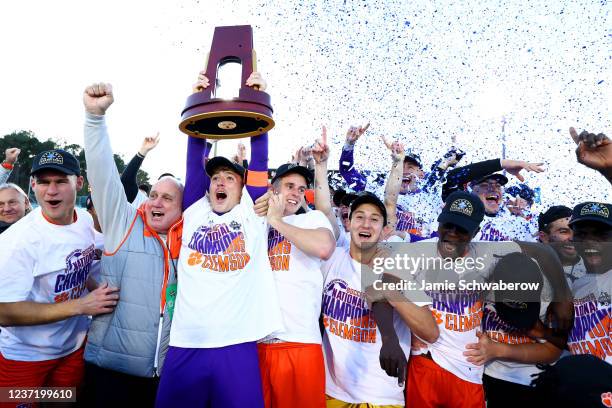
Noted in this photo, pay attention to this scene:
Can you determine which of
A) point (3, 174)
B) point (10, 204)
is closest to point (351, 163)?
point (10, 204)

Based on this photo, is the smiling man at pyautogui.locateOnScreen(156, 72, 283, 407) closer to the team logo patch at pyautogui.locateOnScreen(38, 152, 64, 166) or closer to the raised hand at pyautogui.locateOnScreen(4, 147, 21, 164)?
the team logo patch at pyautogui.locateOnScreen(38, 152, 64, 166)

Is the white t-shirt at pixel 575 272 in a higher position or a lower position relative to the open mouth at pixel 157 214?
lower

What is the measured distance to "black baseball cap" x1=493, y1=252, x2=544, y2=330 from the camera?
290 cm

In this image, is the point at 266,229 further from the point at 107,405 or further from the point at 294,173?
the point at 107,405

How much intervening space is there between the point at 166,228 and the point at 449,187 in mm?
3575

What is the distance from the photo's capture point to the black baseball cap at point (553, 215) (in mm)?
4270

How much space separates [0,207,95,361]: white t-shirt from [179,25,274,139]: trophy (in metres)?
1.44

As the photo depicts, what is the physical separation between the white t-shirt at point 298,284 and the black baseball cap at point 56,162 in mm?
1843

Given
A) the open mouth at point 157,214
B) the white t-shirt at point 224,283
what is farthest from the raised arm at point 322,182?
the open mouth at point 157,214

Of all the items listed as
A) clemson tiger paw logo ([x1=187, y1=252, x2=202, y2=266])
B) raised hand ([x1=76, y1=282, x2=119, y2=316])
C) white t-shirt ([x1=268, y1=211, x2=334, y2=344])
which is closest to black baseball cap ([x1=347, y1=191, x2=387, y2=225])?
white t-shirt ([x1=268, y1=211, x2=334, y2=344])

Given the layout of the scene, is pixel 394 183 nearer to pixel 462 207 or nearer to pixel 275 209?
pixel 462 207

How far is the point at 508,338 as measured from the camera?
308 centimetres

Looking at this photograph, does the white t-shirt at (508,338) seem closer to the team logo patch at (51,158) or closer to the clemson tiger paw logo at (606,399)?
the clemson tiger paw logo at (606,399)

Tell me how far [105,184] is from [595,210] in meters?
3.90
